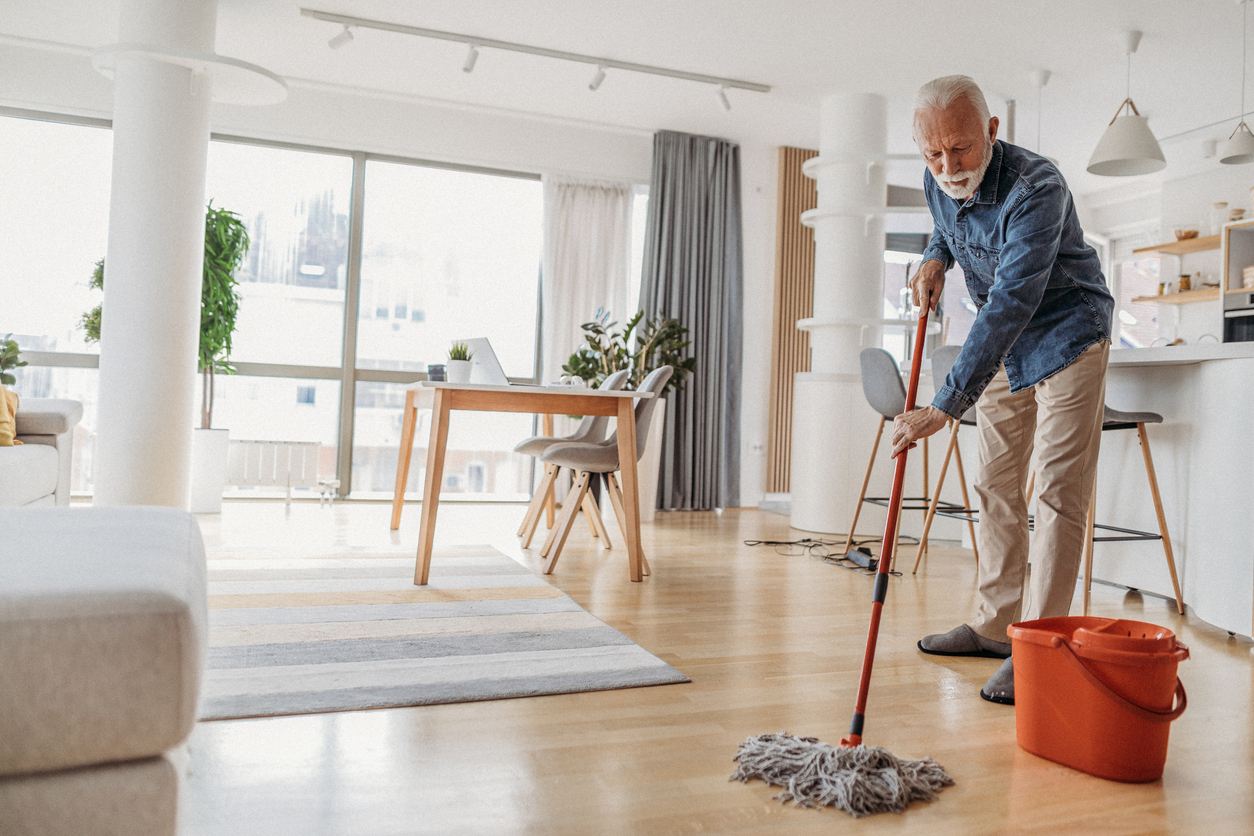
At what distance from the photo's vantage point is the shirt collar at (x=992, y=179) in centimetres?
190

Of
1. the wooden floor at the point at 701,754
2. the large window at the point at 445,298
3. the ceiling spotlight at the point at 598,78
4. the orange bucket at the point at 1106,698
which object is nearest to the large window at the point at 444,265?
the large window at the point at 445,298

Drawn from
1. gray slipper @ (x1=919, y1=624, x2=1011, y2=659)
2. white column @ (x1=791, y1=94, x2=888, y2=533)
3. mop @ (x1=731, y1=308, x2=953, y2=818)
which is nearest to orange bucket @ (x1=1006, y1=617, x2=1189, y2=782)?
mop @ (x1=731, y1=308, x2=953, y2=818)

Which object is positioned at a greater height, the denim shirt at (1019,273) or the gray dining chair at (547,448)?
the denim shirt at (1019,273)

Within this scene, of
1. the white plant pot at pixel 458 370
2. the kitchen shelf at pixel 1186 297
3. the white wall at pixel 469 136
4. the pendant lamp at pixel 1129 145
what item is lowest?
the white plant pot at pixel 458 370

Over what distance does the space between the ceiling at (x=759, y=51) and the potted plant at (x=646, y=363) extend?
58.3 inches

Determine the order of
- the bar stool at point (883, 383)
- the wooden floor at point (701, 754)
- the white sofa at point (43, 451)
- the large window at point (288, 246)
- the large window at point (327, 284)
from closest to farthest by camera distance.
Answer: the wooden floor at point (701, 754) → the white sofa at point (43, 451) → the bar stool at point (883, 383) → the large window at point (327, 284) → the large window at point (288, 246)

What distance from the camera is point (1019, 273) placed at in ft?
5.82

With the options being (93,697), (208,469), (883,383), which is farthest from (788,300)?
(93,697)

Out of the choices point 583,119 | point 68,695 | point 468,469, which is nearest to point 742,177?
point 583,119

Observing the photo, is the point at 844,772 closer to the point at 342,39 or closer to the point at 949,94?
the point at 949,94

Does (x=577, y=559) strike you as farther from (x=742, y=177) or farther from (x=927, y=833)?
(x=742, y=177)

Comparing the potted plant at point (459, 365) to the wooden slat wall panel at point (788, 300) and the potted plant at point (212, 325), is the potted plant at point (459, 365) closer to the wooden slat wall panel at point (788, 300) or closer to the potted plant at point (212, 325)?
the potted plant at point (212, 325)

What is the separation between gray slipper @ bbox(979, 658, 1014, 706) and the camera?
72.7 inches

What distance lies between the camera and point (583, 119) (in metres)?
6.02
